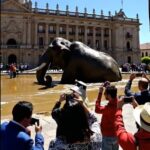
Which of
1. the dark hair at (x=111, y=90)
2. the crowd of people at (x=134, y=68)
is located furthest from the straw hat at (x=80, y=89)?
the crowd of people at (x=134, y=68)

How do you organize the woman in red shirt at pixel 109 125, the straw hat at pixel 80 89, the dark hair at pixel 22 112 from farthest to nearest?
the woman in red shirt at pixel 109 125 → the straw hat at pixel 80 89 → the dark hair at pixel 22 112

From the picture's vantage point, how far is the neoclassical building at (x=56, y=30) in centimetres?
6912

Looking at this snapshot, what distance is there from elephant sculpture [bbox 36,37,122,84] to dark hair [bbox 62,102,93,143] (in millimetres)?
12948

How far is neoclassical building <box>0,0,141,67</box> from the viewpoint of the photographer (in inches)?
2721

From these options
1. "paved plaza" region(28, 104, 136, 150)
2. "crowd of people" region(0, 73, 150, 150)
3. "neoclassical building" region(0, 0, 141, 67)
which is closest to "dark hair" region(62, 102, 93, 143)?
"crowd of people" region(0, 73, 150, 150)

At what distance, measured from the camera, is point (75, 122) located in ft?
11.6

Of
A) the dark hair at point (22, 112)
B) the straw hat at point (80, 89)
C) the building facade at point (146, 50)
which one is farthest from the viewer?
the building facade at point (146, 50)

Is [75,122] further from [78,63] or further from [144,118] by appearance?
[78,63]

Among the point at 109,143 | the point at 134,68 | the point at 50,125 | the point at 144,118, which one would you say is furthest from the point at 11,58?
the point at 144,118

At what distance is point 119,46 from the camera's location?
274 feet

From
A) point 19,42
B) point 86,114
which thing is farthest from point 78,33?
point 86,114

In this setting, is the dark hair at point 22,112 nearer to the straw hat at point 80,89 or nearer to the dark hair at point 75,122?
the dark hair at point 75,122

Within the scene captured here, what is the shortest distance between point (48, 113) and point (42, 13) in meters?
66.2

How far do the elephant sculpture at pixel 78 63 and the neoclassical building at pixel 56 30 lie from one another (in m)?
45.3
